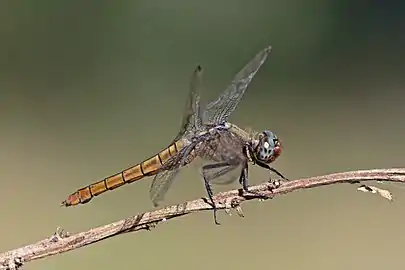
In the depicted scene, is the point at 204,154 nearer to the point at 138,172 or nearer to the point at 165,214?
the point at 138,172

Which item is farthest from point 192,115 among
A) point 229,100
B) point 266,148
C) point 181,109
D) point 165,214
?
point 181,109

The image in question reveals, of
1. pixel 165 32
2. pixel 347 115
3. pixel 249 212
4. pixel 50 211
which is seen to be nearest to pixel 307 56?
pixel 347 115

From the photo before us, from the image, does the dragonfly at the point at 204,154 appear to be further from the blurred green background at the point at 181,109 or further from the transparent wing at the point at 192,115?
the blurred green background at the point at 181,109

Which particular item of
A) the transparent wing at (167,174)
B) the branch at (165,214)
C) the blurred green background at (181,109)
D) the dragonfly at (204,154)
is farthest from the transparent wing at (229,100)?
the blurred green background at (181,109)

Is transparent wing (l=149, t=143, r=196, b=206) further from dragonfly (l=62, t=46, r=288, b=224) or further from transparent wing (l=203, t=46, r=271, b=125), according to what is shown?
transparent wing (l=203, t=46, r=271, b=125)

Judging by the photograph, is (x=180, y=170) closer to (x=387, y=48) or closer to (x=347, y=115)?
(x=347, y=115)

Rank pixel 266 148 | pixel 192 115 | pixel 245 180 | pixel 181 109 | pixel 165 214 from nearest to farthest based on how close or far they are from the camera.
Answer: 1. pixel 165 214
2. pixel 245 180
3. pixel 266 148
4. pixel 192 115
5. pixel 181 109

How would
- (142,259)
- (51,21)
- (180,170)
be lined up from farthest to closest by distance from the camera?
(51,21), (142,259), (180,170)
